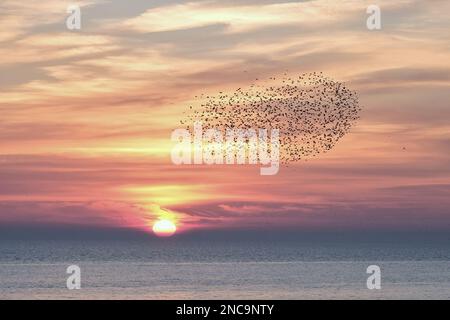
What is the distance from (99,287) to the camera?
81.4 m

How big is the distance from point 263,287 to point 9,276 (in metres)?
35.1

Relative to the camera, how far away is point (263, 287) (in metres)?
80.6

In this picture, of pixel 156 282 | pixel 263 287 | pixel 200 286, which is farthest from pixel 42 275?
pixel 263 287

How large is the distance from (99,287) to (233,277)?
2044cm
